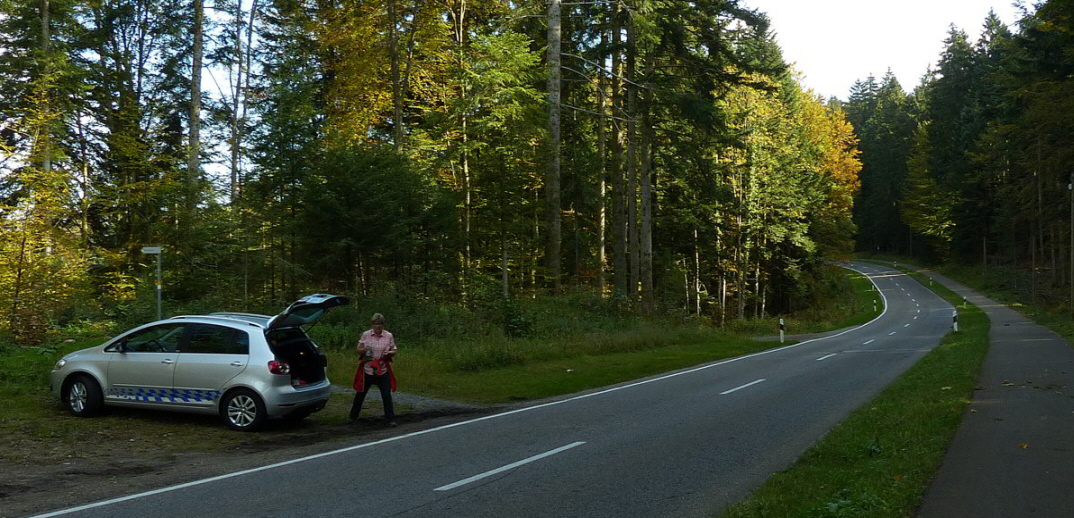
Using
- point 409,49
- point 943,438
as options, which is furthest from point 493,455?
point 409,49

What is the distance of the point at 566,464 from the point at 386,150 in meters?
17.1

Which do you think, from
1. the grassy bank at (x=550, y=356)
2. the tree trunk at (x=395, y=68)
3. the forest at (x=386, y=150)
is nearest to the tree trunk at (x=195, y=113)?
the forest at (x=386, y=150)

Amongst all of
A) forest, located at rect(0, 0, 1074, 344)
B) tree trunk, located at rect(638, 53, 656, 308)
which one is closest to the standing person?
forest, located at rect(0, 0, 1074, 344)

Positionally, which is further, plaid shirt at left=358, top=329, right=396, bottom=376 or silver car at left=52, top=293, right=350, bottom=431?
plaid shirt at left=358, top=329, right=396, bottom=376

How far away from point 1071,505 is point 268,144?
21.8 m

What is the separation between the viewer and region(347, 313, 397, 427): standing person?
1089 centimetres

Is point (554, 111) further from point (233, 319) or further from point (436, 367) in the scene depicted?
point (233, 319)

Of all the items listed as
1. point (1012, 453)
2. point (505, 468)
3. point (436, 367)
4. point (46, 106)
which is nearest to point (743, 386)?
point (436, 367)

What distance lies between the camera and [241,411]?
33.4ft

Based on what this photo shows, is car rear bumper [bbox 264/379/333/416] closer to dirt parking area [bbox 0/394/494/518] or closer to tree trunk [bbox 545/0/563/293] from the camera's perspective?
dirt parking area [bbox 0/394/494/518]

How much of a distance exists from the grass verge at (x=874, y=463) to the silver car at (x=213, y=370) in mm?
6946

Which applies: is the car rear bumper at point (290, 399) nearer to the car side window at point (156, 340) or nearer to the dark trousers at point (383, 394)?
the dark trousers at point (383, 394)

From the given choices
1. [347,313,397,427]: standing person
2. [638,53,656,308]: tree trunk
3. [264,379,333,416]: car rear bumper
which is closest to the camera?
[264,379,333,416]: car rear bumper

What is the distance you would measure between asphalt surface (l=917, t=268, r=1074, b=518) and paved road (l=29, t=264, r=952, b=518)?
176 centimetres
